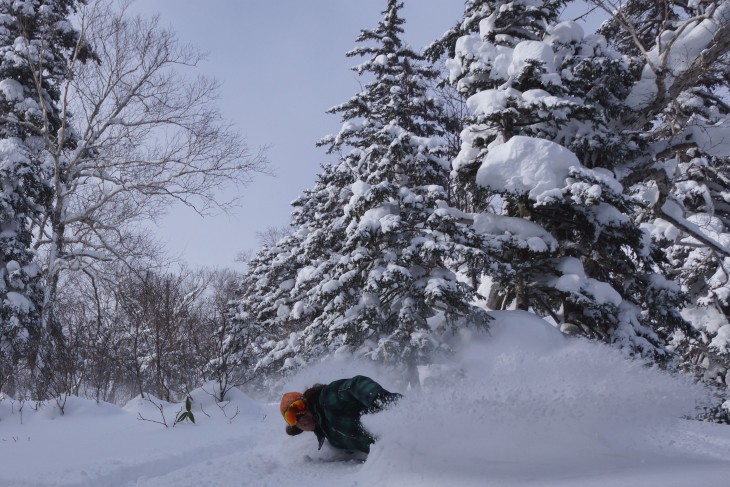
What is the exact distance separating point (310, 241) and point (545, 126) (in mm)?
6064

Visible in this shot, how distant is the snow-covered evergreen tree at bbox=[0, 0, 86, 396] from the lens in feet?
38.1

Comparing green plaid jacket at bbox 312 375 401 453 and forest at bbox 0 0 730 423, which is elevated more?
forest at bbox 0 0 730 423

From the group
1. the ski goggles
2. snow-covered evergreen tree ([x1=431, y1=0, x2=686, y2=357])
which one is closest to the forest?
snow-covered evergreen tree ([x1=431, y1=0, x2=686, y2=357])

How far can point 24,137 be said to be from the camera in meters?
13.5

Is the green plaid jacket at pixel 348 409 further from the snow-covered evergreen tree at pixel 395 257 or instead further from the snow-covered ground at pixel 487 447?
the snow-covered evergreen tree at pixel 395 257

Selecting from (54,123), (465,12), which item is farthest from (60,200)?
(465,12)

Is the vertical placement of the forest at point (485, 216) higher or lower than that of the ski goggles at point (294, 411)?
higher

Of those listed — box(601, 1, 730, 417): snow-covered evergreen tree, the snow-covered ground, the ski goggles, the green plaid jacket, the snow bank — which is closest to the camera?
the snow-covered ground

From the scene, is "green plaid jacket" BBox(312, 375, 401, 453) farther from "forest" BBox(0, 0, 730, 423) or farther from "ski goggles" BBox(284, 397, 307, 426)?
"forest" BBox(0, 0, 730, 423)

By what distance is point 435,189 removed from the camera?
29.7ft

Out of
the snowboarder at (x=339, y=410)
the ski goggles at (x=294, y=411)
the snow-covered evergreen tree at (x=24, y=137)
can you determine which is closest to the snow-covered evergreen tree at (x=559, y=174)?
the snowboarder at (x=339, y=410)

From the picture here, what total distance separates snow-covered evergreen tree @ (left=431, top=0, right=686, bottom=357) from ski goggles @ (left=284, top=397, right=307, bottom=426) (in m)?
4.96

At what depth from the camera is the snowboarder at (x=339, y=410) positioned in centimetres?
355

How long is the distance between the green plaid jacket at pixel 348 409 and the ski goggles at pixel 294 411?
0.37 feet
